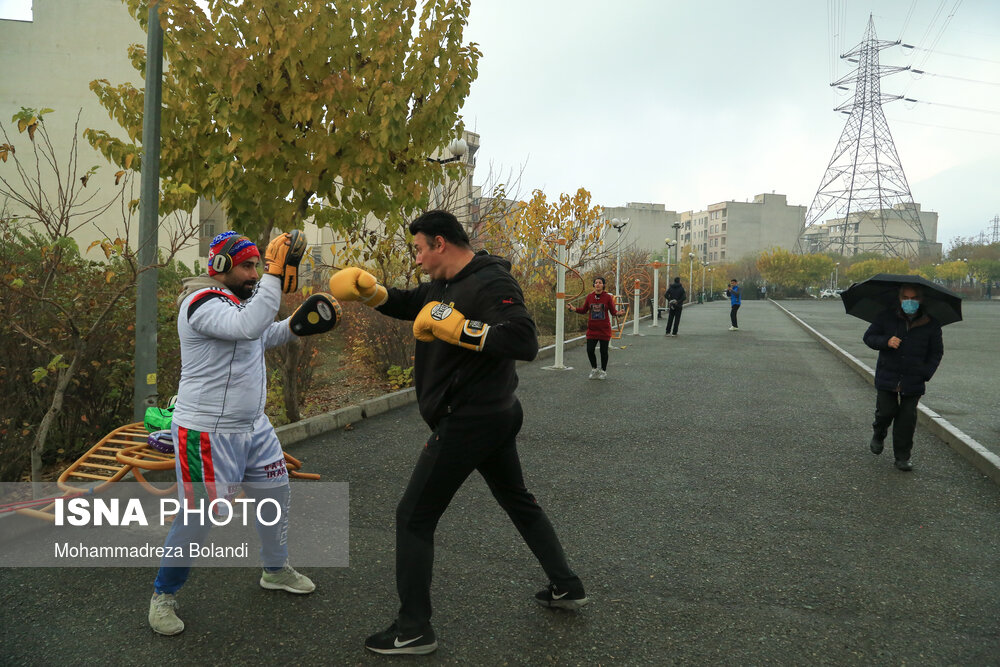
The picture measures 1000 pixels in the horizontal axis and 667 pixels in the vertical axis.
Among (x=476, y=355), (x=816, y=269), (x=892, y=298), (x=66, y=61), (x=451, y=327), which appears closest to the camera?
(x=451, y=327)

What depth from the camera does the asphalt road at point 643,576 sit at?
3.01 metres

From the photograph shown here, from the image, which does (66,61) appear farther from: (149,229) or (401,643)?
(401,643)

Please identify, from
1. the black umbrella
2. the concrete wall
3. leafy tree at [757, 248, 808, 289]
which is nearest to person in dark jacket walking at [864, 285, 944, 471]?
the black umbrella

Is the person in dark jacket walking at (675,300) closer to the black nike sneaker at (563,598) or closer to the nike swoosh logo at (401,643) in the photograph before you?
the black nike sneaker at (563,598)

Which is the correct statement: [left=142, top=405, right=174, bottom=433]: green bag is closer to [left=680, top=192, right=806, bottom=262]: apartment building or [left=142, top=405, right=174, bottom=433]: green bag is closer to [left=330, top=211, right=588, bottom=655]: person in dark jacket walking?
[left=330, top=211, right=588, bottom=655]: person in dark jacket walking

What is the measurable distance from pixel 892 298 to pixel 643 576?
13.0 feet

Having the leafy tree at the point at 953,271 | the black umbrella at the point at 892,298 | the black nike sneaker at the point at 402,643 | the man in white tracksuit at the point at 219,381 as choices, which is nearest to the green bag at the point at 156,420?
the man in white tracksuit at the point at 219,381

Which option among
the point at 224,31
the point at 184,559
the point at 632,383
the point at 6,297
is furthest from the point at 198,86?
the point at 632,383

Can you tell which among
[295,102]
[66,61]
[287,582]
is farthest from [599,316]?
[66,61]

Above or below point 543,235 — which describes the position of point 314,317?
below

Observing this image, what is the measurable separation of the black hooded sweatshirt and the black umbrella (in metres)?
4.28

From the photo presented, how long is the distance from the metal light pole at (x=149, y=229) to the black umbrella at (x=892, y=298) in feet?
18.3

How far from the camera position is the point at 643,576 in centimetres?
377

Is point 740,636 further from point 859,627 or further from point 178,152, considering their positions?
point 178,152
